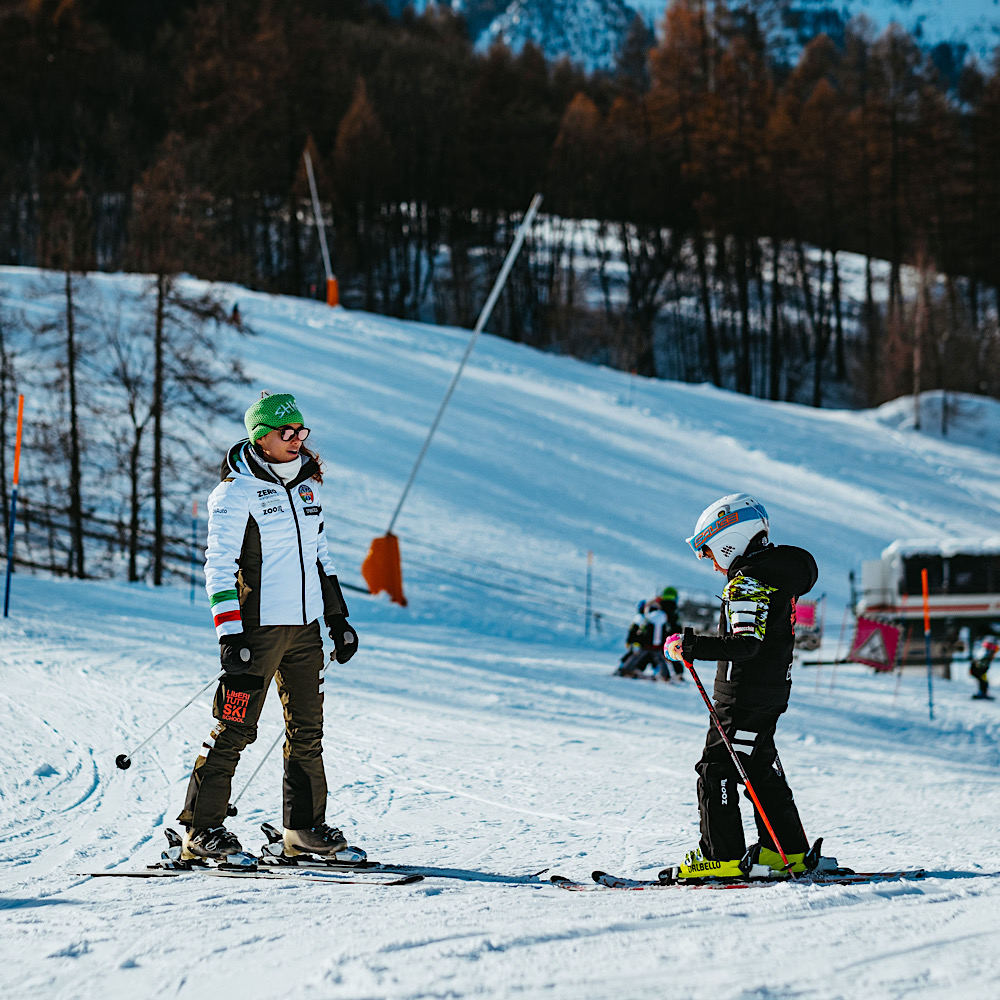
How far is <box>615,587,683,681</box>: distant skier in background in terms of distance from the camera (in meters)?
11.0

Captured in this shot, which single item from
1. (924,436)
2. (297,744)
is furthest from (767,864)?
(924,436)

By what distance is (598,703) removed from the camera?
9.23 metres

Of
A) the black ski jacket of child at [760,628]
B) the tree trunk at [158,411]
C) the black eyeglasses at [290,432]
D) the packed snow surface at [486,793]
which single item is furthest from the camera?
the tree trunk at [158,411]

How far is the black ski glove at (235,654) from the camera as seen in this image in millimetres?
3883

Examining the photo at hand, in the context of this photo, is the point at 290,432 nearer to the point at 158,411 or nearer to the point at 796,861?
the point at 796,861

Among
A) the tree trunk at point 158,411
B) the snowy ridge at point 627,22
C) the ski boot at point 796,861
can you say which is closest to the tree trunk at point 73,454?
the tree trunk at point 158,411

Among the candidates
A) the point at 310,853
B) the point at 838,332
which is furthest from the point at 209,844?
the point at 838,332

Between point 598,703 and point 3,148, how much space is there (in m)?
45.9

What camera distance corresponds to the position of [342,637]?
4.23 meters

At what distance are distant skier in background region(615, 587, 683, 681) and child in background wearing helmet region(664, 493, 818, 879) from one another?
6862 millimetres

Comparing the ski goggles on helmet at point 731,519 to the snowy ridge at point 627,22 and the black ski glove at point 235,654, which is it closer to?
the black ski glove at point 235,654

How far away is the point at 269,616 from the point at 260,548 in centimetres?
28

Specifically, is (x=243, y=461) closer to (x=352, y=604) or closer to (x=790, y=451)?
(x=352, y=604)

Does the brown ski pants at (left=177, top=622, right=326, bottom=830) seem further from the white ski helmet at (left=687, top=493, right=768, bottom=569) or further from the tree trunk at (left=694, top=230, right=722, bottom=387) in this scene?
the tree trunk at (left=694, top=230, right=722, bottom=387)
